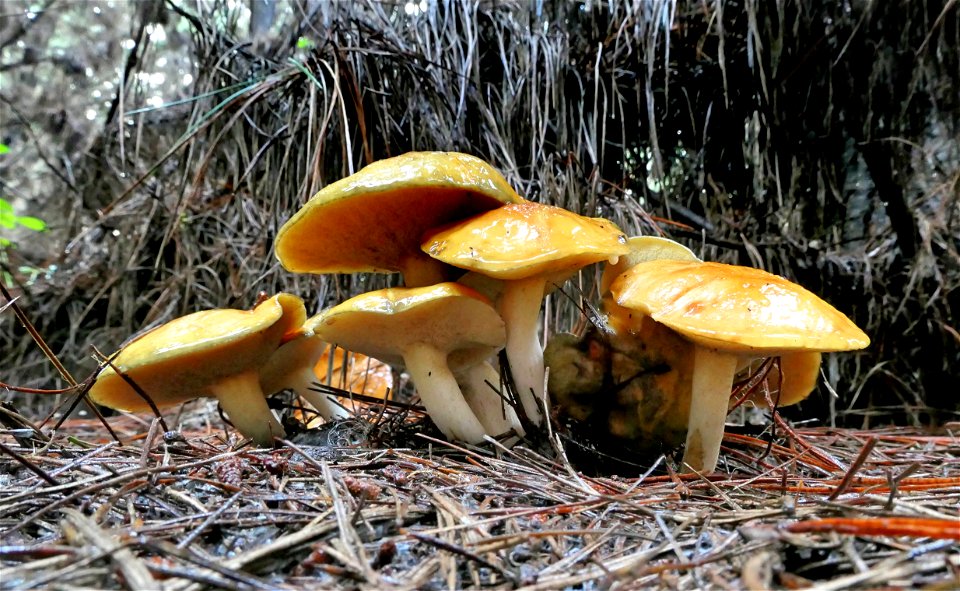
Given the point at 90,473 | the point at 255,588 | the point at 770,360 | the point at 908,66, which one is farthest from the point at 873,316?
the point at 90,473

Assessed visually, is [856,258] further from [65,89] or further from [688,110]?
[65,89]

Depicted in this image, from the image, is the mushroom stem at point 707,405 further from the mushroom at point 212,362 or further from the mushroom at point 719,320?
the mushroom at point 212,362

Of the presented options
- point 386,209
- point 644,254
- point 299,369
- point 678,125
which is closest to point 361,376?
point 299,369

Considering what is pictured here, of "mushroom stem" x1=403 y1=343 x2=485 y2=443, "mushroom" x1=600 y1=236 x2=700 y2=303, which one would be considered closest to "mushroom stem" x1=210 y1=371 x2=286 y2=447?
"mushroom stem" x1=403 y1=343 x2=485 y2=443

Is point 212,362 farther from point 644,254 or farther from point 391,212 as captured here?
point 644,254

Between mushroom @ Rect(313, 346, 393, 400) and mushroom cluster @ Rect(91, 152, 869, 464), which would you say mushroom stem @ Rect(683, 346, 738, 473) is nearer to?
mushroom cluster @ Rect(91, 152, 869, 464)

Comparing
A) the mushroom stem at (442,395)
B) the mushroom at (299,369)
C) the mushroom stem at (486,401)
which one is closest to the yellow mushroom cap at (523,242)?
the mushroom stem at (442,395)
